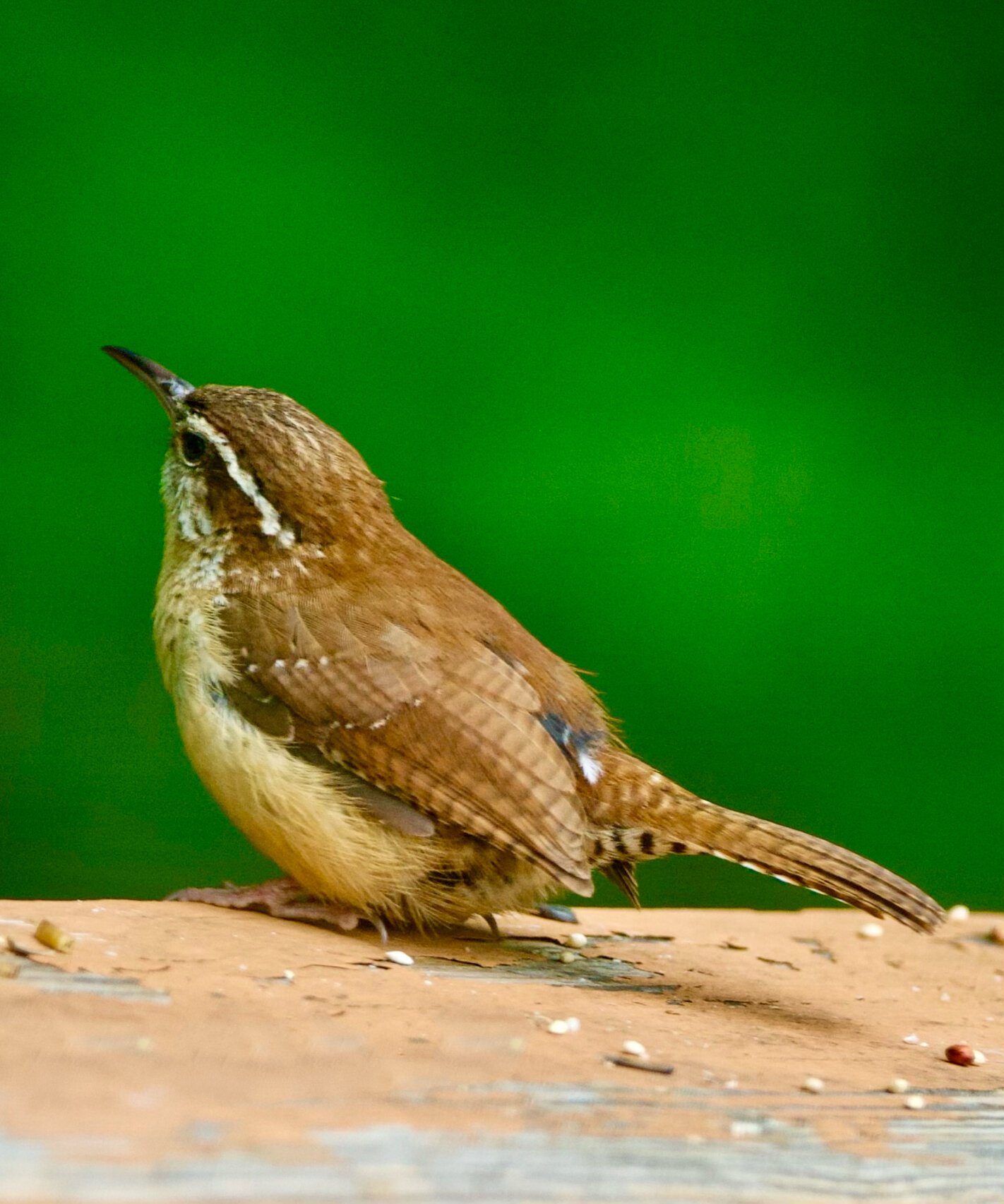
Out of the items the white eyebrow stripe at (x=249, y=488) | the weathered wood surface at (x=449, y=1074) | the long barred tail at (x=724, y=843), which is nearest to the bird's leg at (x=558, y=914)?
the weathered wood surface at (x=449, y=1074)

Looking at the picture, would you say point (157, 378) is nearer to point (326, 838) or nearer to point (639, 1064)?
point (326, 838)

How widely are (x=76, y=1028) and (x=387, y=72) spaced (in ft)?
14.5

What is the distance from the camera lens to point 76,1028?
7.07 feet

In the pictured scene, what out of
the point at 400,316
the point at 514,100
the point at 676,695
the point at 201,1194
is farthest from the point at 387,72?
the point at 201,1194

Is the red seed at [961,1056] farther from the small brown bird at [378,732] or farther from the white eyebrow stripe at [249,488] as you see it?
the white eyebrow stripe at [249,488]

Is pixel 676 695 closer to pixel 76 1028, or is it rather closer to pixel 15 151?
pixel 15 151

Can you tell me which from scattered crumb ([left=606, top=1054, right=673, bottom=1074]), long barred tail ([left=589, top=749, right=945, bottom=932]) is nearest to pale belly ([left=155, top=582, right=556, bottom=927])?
long barred tail ([left=589, top=749, right=945, bottom=932])

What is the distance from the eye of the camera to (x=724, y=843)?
10.8 ft

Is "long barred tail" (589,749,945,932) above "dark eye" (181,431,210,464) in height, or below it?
below

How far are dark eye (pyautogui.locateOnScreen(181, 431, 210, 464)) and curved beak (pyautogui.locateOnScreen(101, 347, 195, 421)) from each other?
0.40ft

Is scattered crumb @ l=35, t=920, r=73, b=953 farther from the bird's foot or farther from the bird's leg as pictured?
the bird's leg

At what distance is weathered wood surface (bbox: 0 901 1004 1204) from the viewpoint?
172 cm

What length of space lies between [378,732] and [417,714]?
0.09m

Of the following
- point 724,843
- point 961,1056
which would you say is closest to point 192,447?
point 724,843
